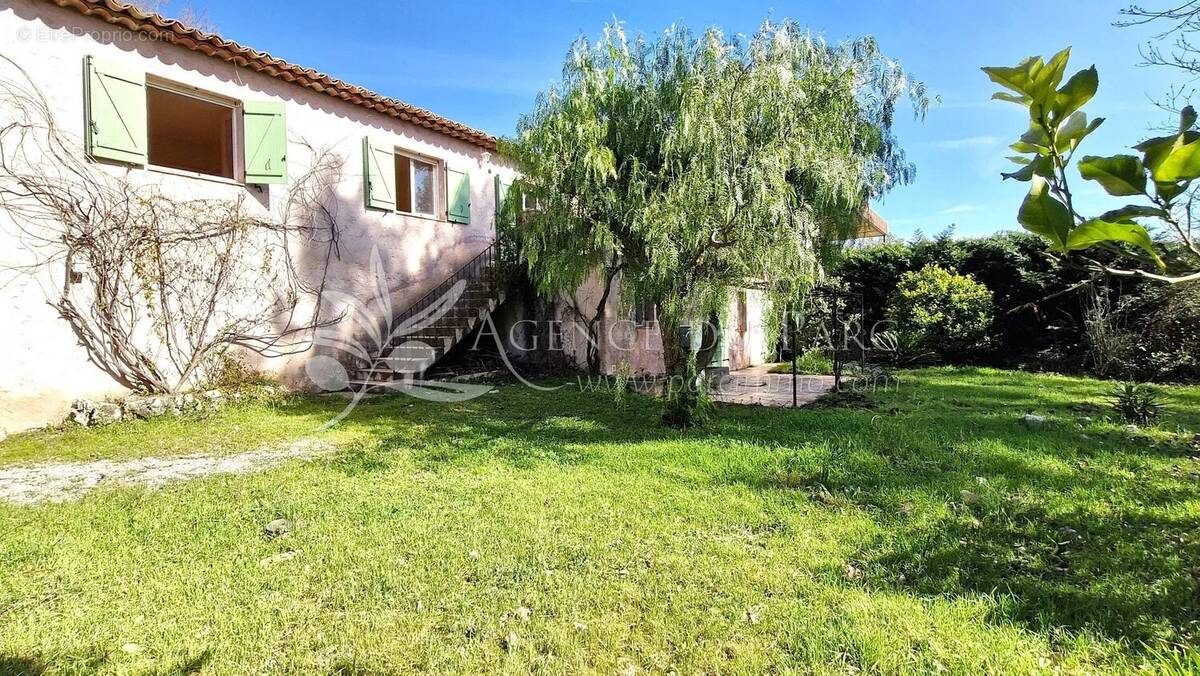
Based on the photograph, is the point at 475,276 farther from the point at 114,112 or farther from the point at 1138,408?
the point at 1138,408

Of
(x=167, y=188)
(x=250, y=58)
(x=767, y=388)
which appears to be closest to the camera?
(x=167, y=188)

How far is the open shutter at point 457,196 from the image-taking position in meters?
11.6

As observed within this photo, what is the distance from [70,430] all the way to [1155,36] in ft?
37.5

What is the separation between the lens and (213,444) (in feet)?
20.2

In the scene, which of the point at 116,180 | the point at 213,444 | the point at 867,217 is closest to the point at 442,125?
the point at 116,180

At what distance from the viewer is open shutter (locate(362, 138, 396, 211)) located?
10.1 m

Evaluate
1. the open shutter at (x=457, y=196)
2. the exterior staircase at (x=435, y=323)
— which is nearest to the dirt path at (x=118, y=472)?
the exterior staircase at (x=435, y=323)

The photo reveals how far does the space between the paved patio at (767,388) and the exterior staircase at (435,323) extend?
514 centimetres

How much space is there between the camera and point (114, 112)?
713 cm

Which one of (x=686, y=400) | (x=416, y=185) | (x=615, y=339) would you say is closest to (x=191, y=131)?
(x=416, y=185)

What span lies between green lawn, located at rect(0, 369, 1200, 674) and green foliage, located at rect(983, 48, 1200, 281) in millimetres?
2125

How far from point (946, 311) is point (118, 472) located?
14.4 m

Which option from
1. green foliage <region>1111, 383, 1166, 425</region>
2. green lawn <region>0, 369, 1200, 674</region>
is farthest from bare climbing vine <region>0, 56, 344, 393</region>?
green foliage <region>1111, 383, 1166, 425</region>

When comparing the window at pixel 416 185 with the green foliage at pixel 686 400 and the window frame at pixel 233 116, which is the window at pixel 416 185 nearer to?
the window frame at pixel 233 116
